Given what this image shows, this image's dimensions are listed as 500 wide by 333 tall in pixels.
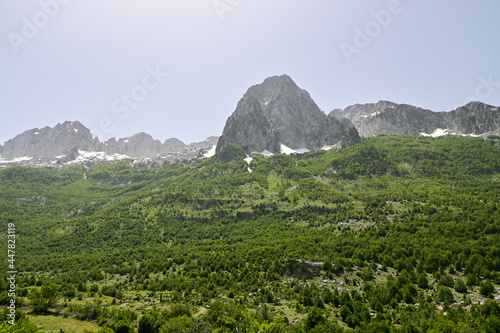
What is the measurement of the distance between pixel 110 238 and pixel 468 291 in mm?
137361

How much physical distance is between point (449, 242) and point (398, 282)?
3038cm

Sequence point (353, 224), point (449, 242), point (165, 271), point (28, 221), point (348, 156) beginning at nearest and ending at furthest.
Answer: point (449, 242) < point (165, 271) < point (353, 224) < point (28, 221) < point (348, 156)

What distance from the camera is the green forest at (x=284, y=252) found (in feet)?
124

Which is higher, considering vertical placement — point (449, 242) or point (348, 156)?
point (348, 156)

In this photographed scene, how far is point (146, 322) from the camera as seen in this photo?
32969 mm

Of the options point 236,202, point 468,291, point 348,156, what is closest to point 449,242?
point 468,291

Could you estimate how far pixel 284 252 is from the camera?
73.7m

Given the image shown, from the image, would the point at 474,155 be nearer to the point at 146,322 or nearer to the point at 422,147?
the point at 422,147

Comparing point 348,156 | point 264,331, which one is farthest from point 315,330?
point 348,156

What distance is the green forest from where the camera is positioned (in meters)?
37.8

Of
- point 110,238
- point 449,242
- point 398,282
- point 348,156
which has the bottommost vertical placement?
point 110,238

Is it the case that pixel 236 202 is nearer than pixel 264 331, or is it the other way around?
pixel 264 331

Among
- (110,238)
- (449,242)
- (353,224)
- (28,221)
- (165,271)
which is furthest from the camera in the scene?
(28,221)

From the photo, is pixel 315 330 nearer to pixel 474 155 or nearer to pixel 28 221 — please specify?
pixel 28 221
